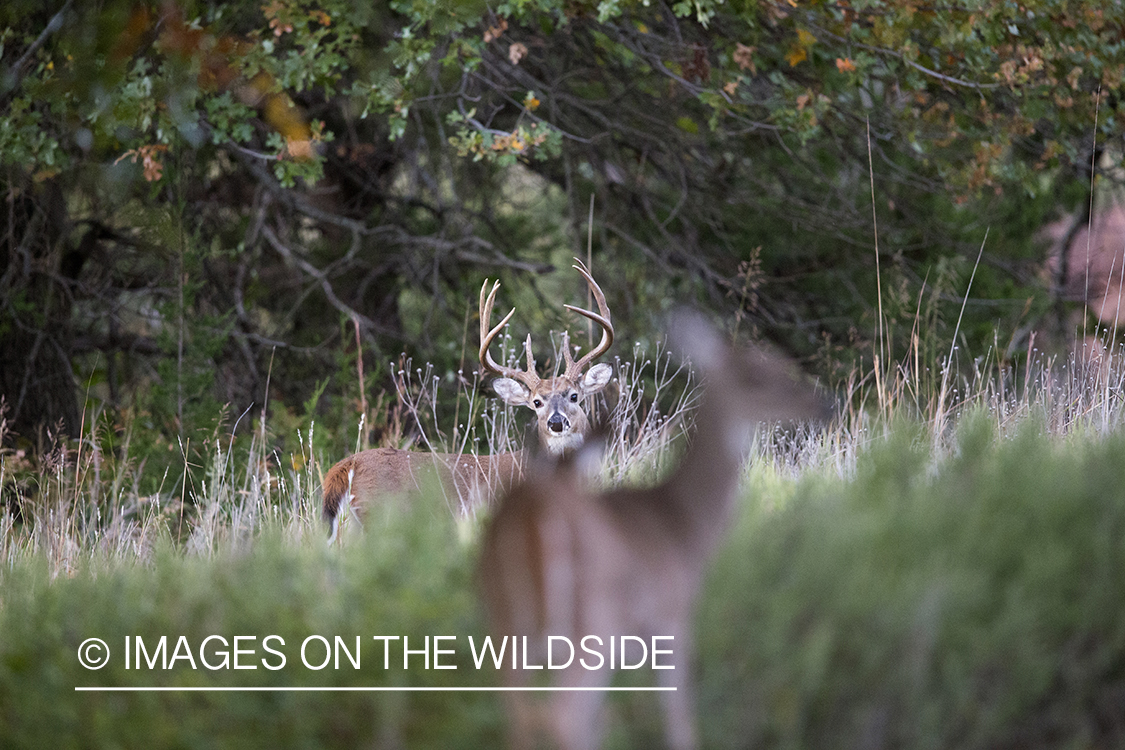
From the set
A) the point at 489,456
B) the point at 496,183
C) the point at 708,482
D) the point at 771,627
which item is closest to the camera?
the point at 708,482

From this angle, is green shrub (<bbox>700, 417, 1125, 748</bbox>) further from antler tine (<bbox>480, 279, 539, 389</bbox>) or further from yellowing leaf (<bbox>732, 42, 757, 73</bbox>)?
yellowing leaf (<bbox>732, 42, 757, 73</bbox>)

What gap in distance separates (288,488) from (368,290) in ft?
11.8

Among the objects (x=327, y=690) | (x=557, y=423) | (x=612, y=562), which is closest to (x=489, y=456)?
(x=557, y=423)

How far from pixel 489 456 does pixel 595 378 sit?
1.10 metres

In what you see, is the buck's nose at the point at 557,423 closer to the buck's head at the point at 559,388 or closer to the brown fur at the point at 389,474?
the buck's head at the point at 559,388

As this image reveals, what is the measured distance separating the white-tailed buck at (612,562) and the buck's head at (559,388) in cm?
280

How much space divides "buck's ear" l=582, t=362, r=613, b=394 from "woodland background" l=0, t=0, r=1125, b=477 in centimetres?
127

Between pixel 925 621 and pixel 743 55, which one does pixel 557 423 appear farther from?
pixel 925 621

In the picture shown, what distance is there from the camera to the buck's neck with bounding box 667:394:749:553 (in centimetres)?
233

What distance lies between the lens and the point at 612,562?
2172 millimetres

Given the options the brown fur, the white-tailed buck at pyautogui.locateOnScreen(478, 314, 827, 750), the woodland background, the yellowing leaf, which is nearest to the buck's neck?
the white-tailed buck at pyautogui.locateOnScreen(478, 314, 827, 750)

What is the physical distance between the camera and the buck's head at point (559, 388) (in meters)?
5.38

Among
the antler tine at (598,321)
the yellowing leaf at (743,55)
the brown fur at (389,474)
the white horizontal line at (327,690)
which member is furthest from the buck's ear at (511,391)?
the white horizontal line at (327,690)

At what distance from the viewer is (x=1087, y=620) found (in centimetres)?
272
